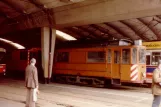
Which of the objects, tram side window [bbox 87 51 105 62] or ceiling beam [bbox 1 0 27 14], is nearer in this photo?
tram side window [bbox 87 51 105 62]

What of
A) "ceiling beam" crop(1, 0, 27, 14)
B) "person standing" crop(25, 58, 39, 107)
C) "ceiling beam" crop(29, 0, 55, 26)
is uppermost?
"ceiling beam" crop(1, 0, 27, 14)

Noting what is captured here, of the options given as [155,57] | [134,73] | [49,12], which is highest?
[49,12]

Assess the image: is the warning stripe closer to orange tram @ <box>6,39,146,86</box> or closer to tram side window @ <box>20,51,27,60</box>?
orange tram @ <box>6,39,146,86</box>

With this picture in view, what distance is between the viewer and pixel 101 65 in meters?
18.2

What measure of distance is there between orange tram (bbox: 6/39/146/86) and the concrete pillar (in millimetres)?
928

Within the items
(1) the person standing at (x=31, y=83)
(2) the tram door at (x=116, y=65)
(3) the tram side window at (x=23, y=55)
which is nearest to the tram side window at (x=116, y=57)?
(2) the tram door at (x=116, y=65)

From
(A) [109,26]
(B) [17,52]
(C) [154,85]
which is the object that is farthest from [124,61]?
(B) [17,52]

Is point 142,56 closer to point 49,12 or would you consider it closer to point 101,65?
point 101,65

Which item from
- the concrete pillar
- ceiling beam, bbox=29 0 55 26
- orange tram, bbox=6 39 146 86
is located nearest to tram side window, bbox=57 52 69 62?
orange tram, bbox=6 39 146 86

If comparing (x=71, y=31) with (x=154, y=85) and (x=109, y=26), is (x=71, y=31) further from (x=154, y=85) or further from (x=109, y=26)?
(x=154, y=85)

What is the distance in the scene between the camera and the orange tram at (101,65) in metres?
16.8

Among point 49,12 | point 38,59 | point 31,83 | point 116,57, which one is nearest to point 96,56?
point 116,57

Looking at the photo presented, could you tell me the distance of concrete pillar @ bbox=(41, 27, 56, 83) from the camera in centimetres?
2078

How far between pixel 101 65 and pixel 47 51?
206 inches
